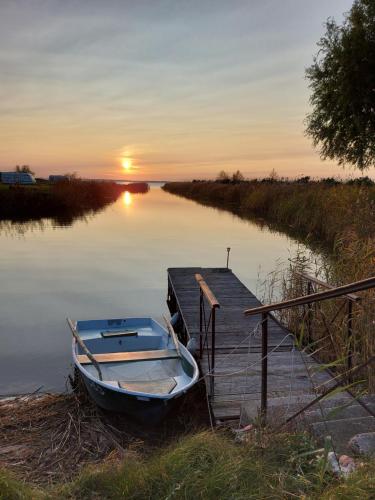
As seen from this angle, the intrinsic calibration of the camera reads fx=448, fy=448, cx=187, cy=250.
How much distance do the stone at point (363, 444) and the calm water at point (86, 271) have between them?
5660mm

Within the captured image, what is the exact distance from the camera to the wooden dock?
5.43m

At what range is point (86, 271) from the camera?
687 inches

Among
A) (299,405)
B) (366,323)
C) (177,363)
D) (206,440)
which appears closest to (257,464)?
(206,440)

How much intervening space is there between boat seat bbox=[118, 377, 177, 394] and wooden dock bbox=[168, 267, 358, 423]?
539mm

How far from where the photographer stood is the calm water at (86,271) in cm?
927

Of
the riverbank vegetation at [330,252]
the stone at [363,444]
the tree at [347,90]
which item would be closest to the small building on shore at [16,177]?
the riverbank vegetation at [330,252]

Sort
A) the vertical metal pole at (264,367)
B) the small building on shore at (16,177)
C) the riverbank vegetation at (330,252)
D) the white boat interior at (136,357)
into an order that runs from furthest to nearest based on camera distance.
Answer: the small building on shore at (16,177)
the white boat interior at (136,357)
the riverbank vegetation at (330,252)
the vertical metal pole at (264,367)

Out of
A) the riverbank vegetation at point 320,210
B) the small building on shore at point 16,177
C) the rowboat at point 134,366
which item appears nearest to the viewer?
A: the rowboat at point 134,366

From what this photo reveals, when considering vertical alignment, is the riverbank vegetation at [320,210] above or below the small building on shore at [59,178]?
below

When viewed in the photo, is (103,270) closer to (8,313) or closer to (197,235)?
(8,313)

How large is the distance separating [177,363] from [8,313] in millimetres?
6872

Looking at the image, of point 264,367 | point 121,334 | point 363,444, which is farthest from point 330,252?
point 363,444

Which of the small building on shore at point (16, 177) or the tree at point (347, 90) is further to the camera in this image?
the small building on shore at point (16, 177)

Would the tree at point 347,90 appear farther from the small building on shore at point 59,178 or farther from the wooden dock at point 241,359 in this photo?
the small building on shore at point 59,178
